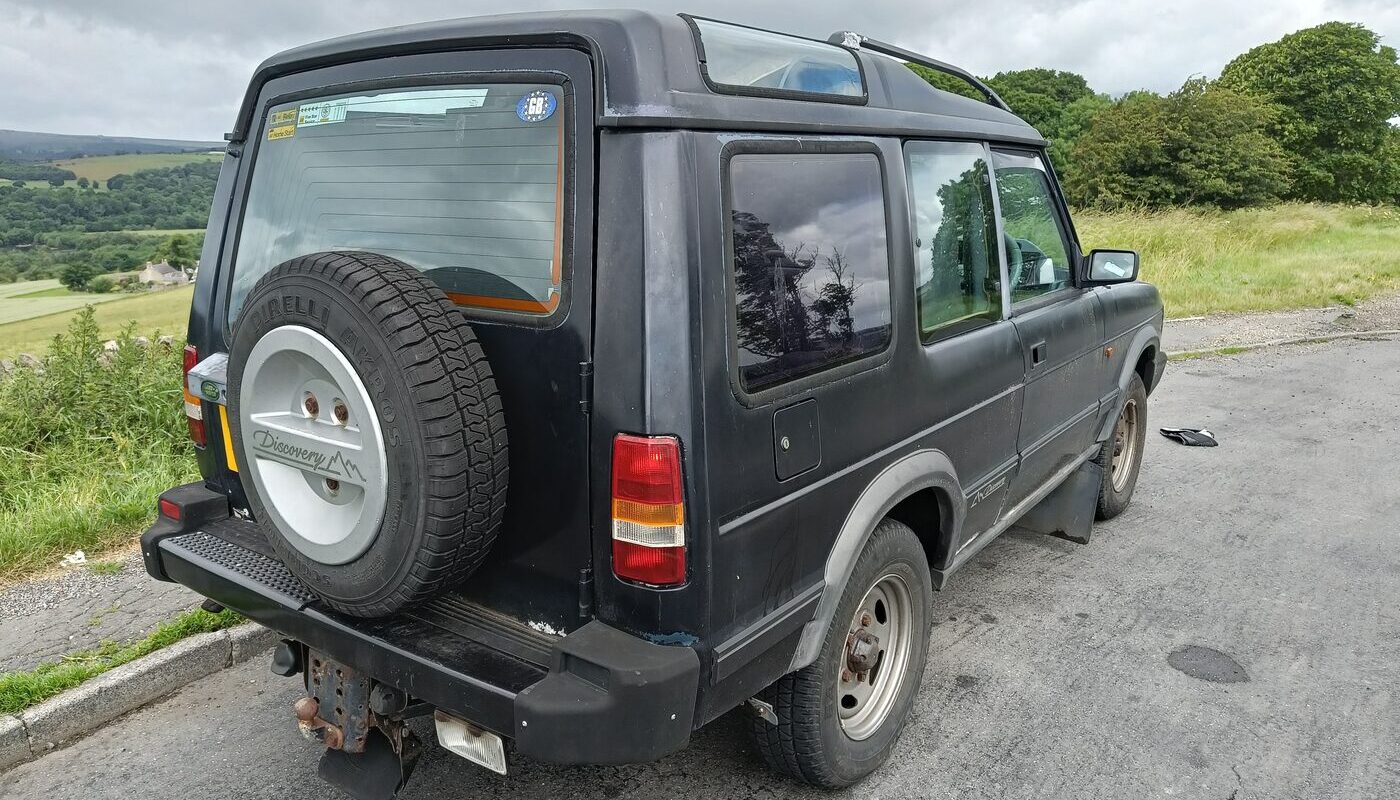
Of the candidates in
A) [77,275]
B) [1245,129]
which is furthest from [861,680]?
[1245,129]

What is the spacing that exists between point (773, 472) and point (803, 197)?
0.74 m

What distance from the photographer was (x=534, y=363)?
88.0 inches

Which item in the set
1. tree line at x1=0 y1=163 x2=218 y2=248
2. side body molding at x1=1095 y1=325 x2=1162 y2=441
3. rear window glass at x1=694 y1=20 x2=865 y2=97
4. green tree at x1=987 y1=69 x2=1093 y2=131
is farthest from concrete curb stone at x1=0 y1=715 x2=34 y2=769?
green tree at x1=987 y1=69 x2=1093 y2=131

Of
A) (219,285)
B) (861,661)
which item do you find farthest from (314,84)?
(861,661)

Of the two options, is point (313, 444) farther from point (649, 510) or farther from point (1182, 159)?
point (1182, 159)

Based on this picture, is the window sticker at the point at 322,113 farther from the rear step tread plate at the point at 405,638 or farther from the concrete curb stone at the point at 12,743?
the concrete curb stone at the point at 12,743

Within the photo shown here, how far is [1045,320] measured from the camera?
12.8 feet

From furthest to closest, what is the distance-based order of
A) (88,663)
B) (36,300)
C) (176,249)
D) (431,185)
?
1. (36,300)
2. (176,249)
3. (88,663)
4. (431,185)

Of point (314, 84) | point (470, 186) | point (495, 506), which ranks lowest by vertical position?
point (495, 506)

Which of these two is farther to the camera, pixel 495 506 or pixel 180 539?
pixel 180 539

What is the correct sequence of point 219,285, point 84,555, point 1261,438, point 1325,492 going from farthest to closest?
point 1261,438
point 1325,492
point 84,555
point 219,285

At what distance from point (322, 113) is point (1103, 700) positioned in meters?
3.29

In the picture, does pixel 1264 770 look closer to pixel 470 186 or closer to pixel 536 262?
pixel 536 262

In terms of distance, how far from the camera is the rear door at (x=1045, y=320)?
3.79 meters
